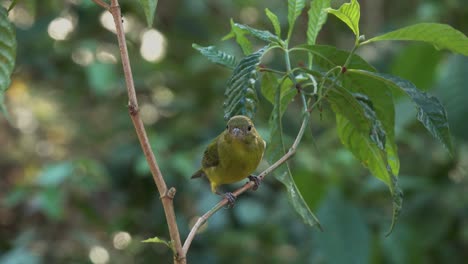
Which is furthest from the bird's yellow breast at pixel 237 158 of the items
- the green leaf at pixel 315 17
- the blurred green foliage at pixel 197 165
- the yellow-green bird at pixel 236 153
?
the blurred green foliage at pixel 197 165

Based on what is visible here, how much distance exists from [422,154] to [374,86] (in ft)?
10.7

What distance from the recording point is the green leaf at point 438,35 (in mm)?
1253

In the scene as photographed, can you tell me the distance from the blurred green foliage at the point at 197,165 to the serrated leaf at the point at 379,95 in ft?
6.42

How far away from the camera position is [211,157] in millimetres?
1928

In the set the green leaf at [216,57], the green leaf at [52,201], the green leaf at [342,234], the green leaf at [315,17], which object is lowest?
the green leaf at [342,234]

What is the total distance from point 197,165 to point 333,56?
7.73 feet

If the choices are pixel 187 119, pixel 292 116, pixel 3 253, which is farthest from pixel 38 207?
pixel 292 116

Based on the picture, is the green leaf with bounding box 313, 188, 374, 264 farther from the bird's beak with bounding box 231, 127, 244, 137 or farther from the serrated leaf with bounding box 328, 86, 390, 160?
the serrated leaf with bounding box 328, 86, 390, 160

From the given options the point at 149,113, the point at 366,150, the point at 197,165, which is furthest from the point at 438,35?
the point at 149,113

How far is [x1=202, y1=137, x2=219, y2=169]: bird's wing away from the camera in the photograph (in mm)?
1910

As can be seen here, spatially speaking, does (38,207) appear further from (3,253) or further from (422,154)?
(422,154)

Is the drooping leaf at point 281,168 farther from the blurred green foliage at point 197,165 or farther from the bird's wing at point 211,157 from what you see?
the blurred green foliage at point 197,165

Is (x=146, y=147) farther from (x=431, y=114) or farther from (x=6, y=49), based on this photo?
(x=431, y=114)

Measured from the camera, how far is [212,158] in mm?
1924
